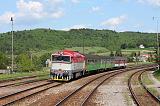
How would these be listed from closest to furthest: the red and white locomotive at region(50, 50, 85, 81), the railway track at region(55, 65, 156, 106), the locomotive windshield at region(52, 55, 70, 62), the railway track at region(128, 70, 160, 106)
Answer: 1. the railway track at region(55, 65, 156, 106)
2. the railway track at region(128, 70, 160, 106)
3. the red and white locomotive at region(50, 50, 85, 81)
4. the locomotive windshield at region(52, 55, 70, 62)

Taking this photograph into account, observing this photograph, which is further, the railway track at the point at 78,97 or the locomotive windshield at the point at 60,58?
the locomotive windshield at the point at 60,58

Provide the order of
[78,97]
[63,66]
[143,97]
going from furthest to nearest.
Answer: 1. [63,66]
2. [143,97]
3. [78,97]

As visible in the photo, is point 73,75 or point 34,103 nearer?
point 34,103

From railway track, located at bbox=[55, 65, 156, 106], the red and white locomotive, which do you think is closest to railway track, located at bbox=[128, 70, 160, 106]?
railway track, located at bbox=[55, 65, 156, 106]

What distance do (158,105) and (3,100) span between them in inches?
304

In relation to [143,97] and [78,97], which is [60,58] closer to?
[78,97]

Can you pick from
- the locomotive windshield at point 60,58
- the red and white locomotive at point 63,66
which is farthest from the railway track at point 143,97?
the locomotive windshield at point 60,58

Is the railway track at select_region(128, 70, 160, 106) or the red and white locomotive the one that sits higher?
the red and white locomotive

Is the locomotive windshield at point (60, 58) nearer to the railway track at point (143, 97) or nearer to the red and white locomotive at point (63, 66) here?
the red and white locomotive at point (63, 66)

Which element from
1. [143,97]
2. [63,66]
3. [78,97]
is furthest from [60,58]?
[143,97]

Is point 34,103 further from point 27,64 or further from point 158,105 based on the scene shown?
point 27,64

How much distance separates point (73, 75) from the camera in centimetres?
3938

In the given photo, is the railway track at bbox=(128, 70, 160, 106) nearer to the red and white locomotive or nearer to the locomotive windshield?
the red and white locomotive

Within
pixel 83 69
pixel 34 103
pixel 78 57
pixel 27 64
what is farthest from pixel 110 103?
pixel 27 64
